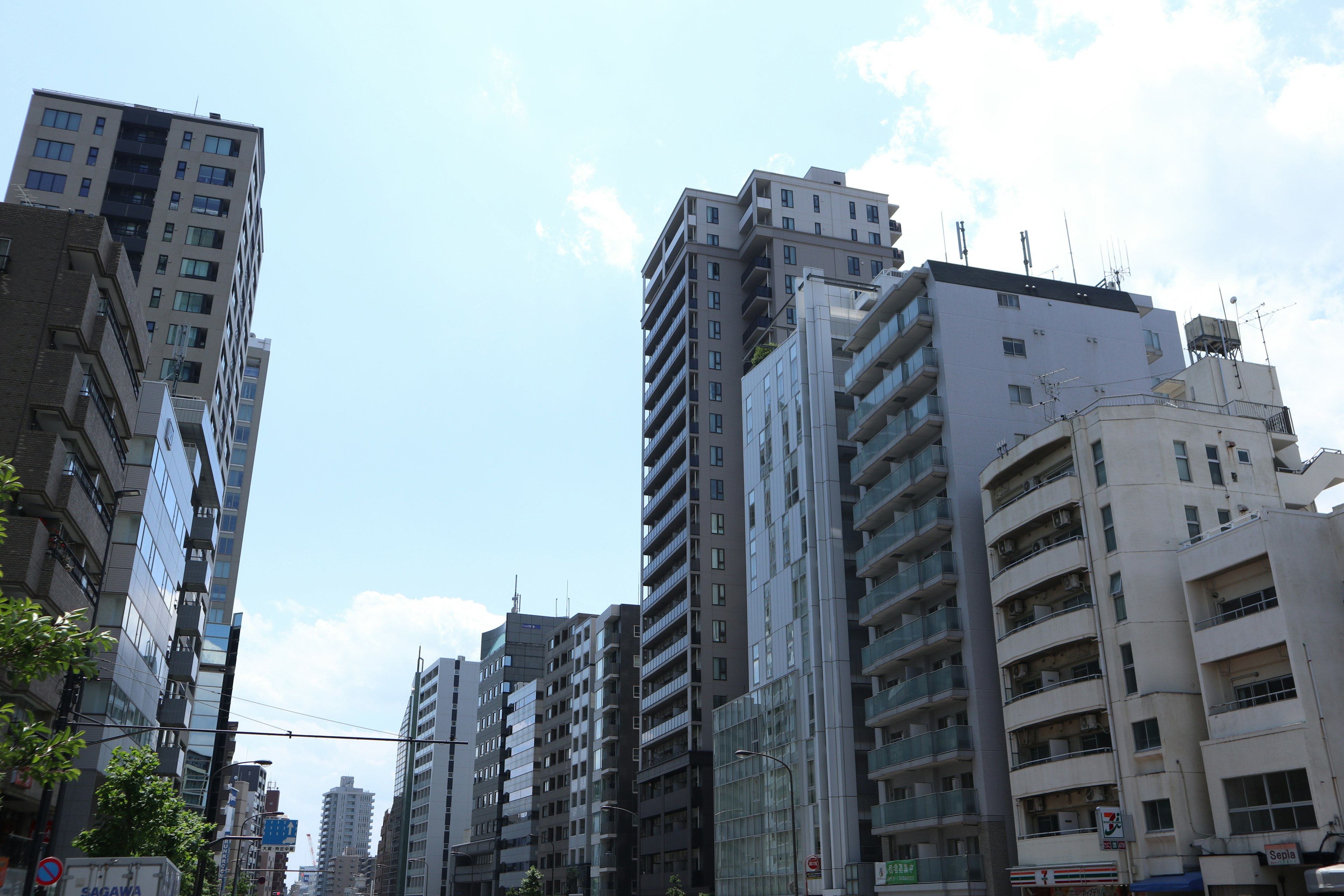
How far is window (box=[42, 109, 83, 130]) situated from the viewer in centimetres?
9131

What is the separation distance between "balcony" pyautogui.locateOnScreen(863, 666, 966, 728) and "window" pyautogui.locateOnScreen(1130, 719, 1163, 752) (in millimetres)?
12115

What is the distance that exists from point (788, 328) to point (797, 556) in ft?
96.2

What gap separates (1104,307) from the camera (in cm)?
6462

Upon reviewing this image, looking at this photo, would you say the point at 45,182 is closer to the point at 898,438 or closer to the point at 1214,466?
the point at 898,438

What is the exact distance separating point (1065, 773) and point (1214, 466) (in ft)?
47.9

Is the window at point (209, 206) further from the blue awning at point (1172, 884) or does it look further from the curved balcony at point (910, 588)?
the blue awning at point (1172, 884)

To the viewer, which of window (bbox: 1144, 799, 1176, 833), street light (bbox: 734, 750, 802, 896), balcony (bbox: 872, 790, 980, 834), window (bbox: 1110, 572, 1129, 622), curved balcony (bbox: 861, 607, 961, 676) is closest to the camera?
window (bbox: 1144, 799, 1176, 833)

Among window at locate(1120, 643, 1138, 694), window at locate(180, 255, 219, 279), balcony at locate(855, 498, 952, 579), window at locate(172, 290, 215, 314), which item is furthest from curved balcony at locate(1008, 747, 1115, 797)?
window at locate(180, 255, 219, 279)

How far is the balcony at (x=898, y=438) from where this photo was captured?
59906 mm

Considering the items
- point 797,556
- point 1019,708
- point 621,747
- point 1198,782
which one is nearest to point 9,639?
point 1198,782

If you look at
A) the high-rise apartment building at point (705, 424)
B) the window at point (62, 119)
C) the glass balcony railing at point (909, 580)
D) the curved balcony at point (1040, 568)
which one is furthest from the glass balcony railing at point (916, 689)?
the window at point (62, 119)

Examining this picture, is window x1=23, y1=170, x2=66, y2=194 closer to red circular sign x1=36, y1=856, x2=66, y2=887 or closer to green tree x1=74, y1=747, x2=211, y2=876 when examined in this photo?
green tree x1=74, y1=747, x2=211, y2=876

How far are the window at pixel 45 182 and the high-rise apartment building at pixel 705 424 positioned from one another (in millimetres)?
55630

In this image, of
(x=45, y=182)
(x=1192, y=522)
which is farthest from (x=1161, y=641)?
(x=45, y=182)
